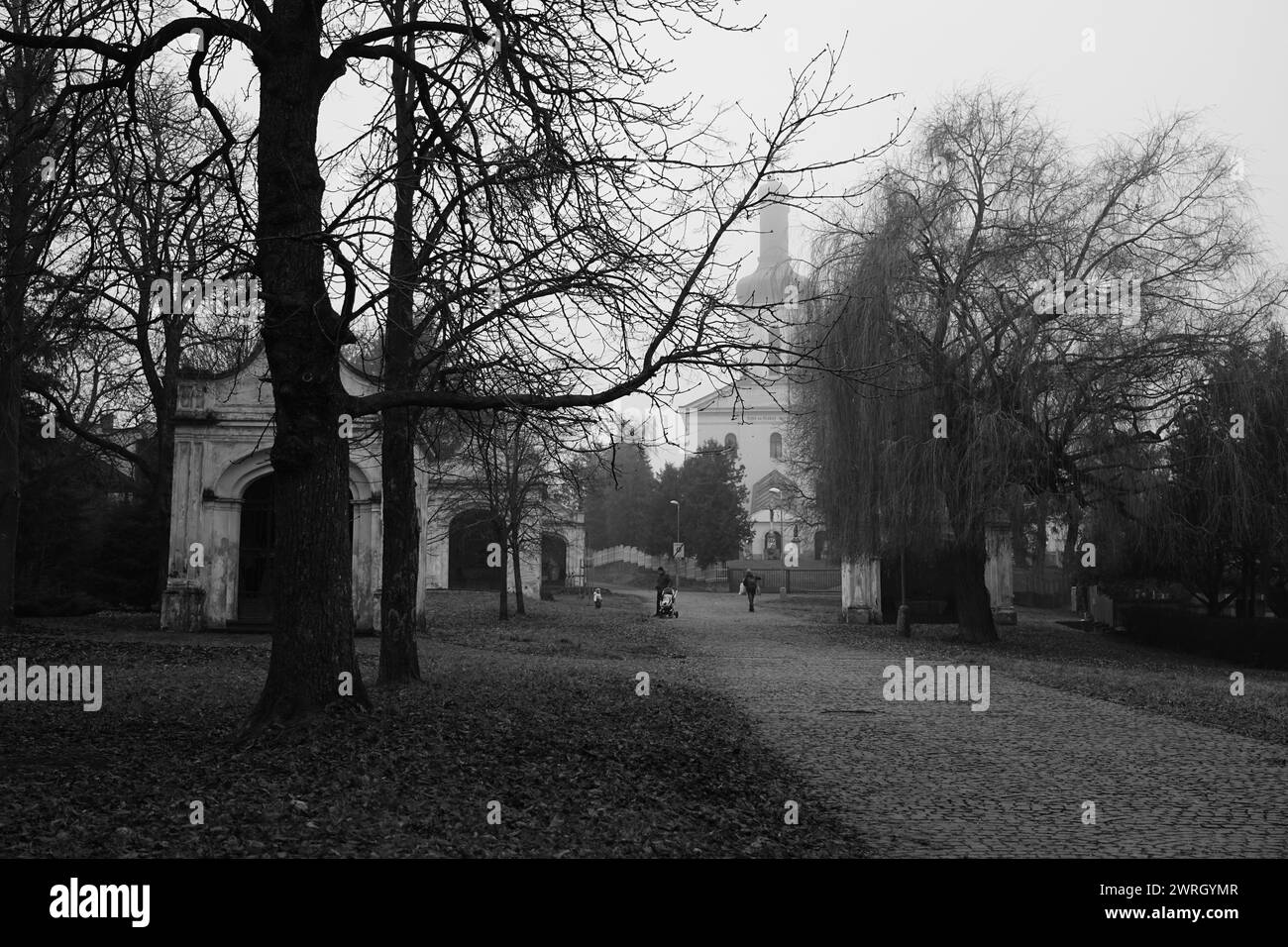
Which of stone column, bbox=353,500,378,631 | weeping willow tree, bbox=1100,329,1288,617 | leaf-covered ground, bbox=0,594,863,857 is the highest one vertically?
weeping willow tree, bbox=1100,329,1288,617

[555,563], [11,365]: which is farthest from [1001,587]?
[11,365]

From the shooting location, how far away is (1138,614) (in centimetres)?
3253

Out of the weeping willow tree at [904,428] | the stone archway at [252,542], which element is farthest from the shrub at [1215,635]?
the stone archway at [252,542]

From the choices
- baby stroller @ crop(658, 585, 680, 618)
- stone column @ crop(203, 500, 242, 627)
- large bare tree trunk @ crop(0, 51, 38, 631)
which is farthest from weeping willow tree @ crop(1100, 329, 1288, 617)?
large bare tree trunk @ crop(0, 51, 38, 631)

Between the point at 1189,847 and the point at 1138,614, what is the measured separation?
2776cm

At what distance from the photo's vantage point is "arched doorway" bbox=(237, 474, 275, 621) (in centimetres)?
2370

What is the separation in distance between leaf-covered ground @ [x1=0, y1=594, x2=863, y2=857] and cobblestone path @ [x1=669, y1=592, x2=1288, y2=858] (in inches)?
22.6

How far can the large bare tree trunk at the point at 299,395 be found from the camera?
8.73 metres

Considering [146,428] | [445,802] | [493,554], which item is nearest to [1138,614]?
[493,554]

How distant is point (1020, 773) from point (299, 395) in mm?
6558

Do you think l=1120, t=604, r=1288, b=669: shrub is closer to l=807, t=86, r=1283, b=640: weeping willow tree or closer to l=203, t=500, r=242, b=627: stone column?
l=807, t=86, r=1283, b=640: weeping willow tree

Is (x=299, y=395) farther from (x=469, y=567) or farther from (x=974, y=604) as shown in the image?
(x=469, y=567)

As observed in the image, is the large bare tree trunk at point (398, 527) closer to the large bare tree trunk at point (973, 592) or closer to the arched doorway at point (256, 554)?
the arched doorway at point (256, 554)
